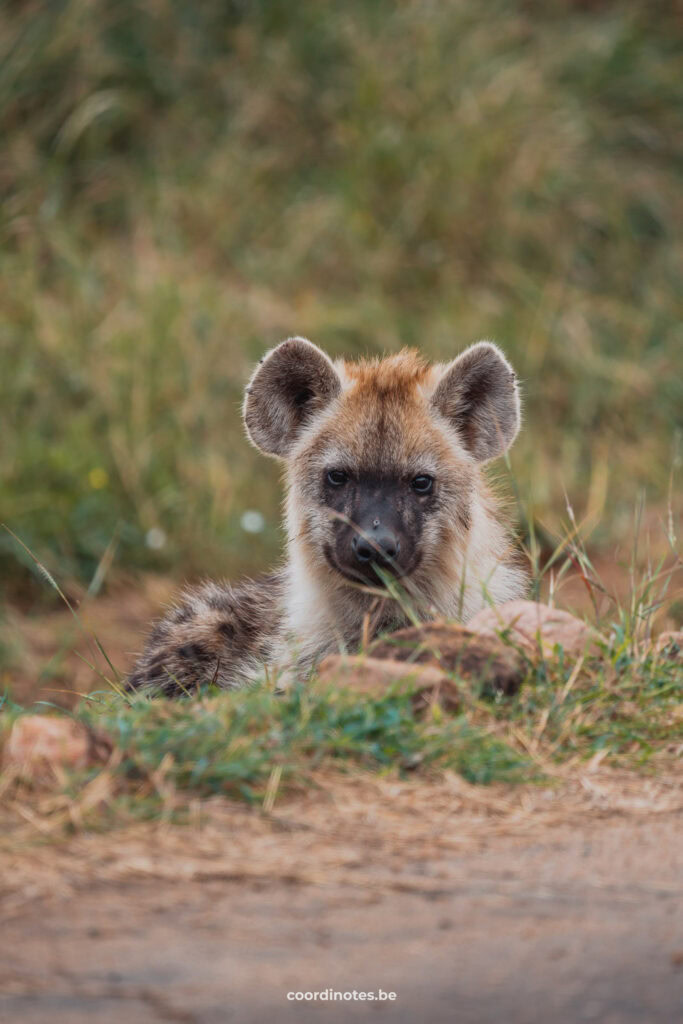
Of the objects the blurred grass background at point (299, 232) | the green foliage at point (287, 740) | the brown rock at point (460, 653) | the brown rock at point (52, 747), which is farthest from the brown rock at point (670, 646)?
the blurred grass background at point (299, 232)

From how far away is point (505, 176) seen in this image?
27.2ft

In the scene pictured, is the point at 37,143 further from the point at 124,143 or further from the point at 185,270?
the point at 185,270

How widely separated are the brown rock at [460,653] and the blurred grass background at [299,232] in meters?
3.90

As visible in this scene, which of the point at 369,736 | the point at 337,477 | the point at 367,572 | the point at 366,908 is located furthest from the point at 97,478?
the point at 366,908

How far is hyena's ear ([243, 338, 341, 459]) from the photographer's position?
13.6ft

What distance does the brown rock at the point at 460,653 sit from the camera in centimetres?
286

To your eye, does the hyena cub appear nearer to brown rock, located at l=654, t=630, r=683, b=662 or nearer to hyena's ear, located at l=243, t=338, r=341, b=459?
hyena's ear, located at l=243, t=338, r=341, b=459

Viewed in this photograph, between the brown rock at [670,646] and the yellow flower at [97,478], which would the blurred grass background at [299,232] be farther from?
the brown rock at [670,646]

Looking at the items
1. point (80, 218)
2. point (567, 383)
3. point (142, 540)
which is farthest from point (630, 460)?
point (80, 218)

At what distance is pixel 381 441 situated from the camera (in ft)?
13.0

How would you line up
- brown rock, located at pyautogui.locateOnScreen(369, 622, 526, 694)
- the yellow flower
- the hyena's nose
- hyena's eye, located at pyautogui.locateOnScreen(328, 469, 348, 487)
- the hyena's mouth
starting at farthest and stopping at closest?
the yellow flower < hyena's eye, located at pyautogui.locateOnScreen(328, 469, 348, 487) < the hyena's mouth < the hyena's nose < brown rock, located at pyautogui.locateOnScreen(369, 622, 526, 694)

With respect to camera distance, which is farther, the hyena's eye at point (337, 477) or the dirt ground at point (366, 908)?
the hyena's eye at point (337, 477)

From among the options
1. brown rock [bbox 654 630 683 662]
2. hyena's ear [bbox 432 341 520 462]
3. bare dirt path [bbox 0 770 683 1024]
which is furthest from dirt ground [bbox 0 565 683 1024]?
hyena's ear [bbox 432 341 520 462]

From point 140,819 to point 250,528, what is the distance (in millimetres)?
4556
